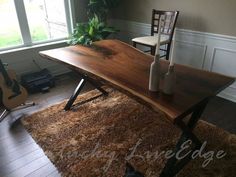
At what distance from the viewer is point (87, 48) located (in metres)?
2.26

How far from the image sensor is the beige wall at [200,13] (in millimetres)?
2498

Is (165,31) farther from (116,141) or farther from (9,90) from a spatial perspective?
(9,90)

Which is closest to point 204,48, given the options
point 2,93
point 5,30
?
point 2,93

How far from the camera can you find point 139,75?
1627 millimetres

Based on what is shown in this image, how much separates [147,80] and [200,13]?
5.59 feet

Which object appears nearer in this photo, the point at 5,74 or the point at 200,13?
the point at 5,74

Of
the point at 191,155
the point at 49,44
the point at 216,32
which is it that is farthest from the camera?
the point at 49,44

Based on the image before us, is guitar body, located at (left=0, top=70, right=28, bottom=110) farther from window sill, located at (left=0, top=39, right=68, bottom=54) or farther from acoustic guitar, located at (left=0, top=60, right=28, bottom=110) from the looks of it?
window sill, located at (left=0, top=39, right=68, bottom=54)

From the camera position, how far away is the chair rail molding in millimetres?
2596

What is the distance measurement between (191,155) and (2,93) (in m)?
2.00

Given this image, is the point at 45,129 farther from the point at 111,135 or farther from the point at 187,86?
the point at 187,86

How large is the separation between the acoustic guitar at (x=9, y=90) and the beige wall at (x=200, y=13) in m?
2.11

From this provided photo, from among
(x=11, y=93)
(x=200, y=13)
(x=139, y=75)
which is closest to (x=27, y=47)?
(x=11, y=93)

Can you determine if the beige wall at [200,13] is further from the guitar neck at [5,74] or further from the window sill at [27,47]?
the guitar neck at [5,74]
